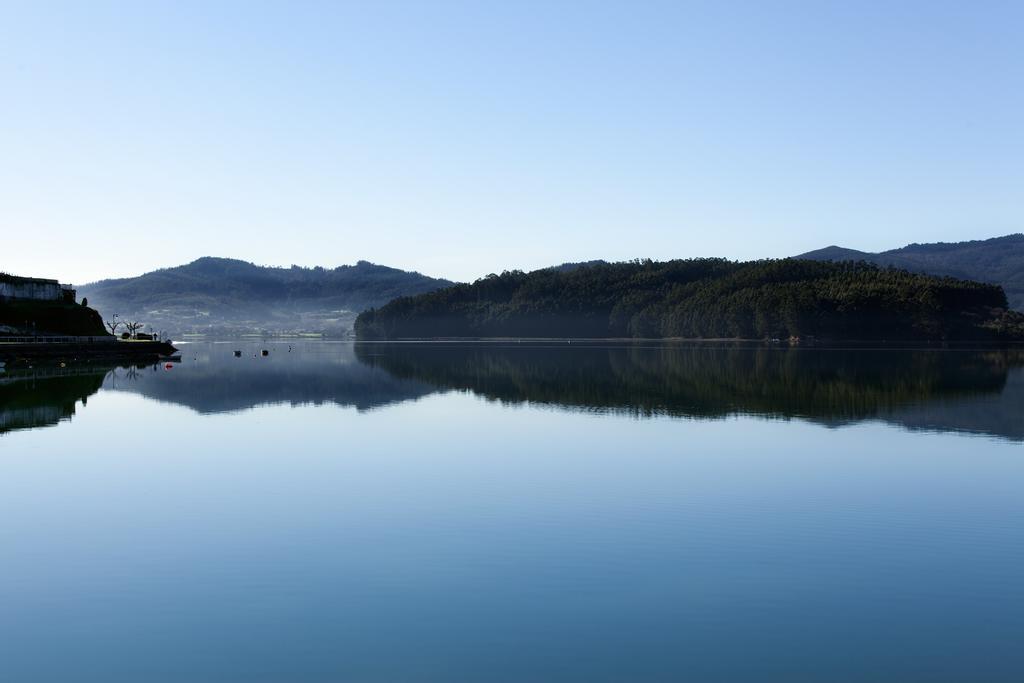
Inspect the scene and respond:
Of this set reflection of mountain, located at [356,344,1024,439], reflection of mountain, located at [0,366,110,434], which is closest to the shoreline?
reflection of mountain, located at [0,366,110,434]

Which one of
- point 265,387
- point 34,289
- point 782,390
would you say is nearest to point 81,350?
point 34,289

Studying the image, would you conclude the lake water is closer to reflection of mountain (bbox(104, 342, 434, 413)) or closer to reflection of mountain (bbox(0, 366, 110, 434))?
reflection of mountain (bbox(0, 366, 110, 434))

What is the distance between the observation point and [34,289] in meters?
179

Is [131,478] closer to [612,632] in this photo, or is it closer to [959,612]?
[612,632]

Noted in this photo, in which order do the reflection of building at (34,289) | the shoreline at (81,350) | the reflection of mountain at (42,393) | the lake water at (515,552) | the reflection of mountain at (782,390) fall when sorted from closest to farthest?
the lake water at (515,552)
the reflection of mountain at (42,393)
the reflection of mountain at (782,390)
the shoreline at (81,350)
the reflection of building at (34,289)

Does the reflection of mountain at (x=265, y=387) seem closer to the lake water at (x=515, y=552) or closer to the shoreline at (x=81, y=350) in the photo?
the lake water at (x=515, y=552)

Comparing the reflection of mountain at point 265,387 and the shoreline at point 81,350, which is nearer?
the reflection of mountain at point 265,387

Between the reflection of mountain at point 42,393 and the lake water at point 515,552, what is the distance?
2521mm

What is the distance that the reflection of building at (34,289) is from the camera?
561 feet

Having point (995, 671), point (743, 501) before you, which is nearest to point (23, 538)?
point (743, 501)

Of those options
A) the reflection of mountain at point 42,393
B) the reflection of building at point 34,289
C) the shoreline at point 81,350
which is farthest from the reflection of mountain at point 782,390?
the reflection of building at point 34,289

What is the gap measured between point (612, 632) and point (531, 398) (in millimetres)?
53461

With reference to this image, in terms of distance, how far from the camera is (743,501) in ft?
94.1

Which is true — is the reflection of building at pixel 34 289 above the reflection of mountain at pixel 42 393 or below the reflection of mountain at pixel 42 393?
above
